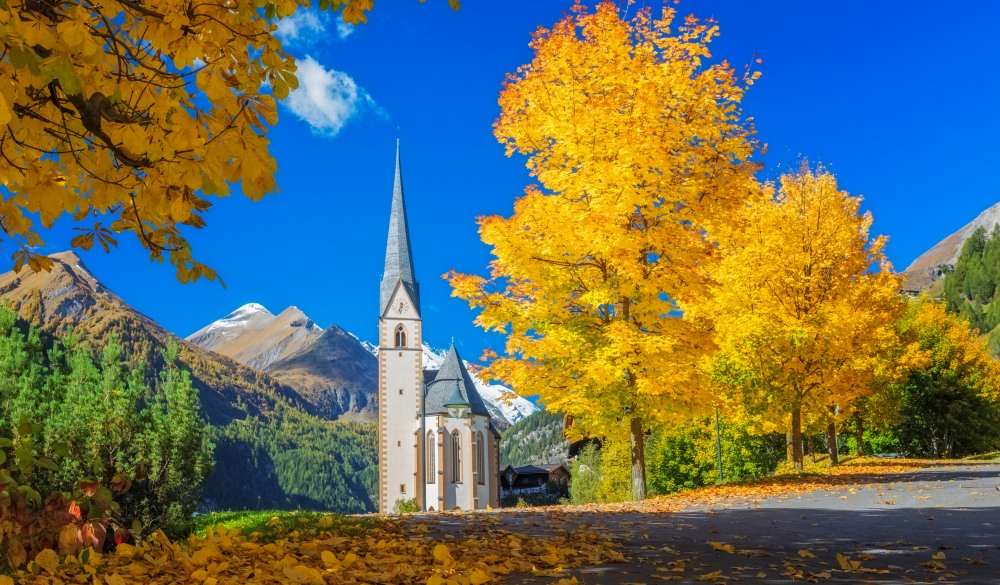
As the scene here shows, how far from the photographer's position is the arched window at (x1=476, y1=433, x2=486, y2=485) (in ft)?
209

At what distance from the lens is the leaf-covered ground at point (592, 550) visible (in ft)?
14.8

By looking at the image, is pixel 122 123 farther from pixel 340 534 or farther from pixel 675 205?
pixel 675 205

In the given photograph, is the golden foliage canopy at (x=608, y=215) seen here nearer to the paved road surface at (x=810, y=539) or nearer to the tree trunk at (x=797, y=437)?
the paved road surface at (x=810, y=539)

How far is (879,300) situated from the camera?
19.7 metres

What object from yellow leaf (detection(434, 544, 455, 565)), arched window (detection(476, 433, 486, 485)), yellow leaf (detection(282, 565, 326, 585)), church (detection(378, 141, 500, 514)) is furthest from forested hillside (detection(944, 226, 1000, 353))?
yellow leaf (detection(282, 565, 326, 585))

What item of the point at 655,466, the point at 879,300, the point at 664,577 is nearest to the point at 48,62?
the point at 664,577

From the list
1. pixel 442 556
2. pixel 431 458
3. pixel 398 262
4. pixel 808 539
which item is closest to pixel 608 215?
pixel 808 539

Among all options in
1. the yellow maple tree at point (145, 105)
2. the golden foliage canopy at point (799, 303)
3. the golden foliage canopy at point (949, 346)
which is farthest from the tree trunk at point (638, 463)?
the golden foliage canopy at point (949, 346)

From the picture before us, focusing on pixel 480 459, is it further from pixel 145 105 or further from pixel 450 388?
pixel 145 105

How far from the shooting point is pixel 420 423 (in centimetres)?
6397

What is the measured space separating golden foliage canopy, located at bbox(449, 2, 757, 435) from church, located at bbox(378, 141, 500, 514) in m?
49.3

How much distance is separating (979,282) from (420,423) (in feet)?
352

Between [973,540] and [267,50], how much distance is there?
725cm

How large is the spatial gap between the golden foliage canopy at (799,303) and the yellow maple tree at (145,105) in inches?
505
